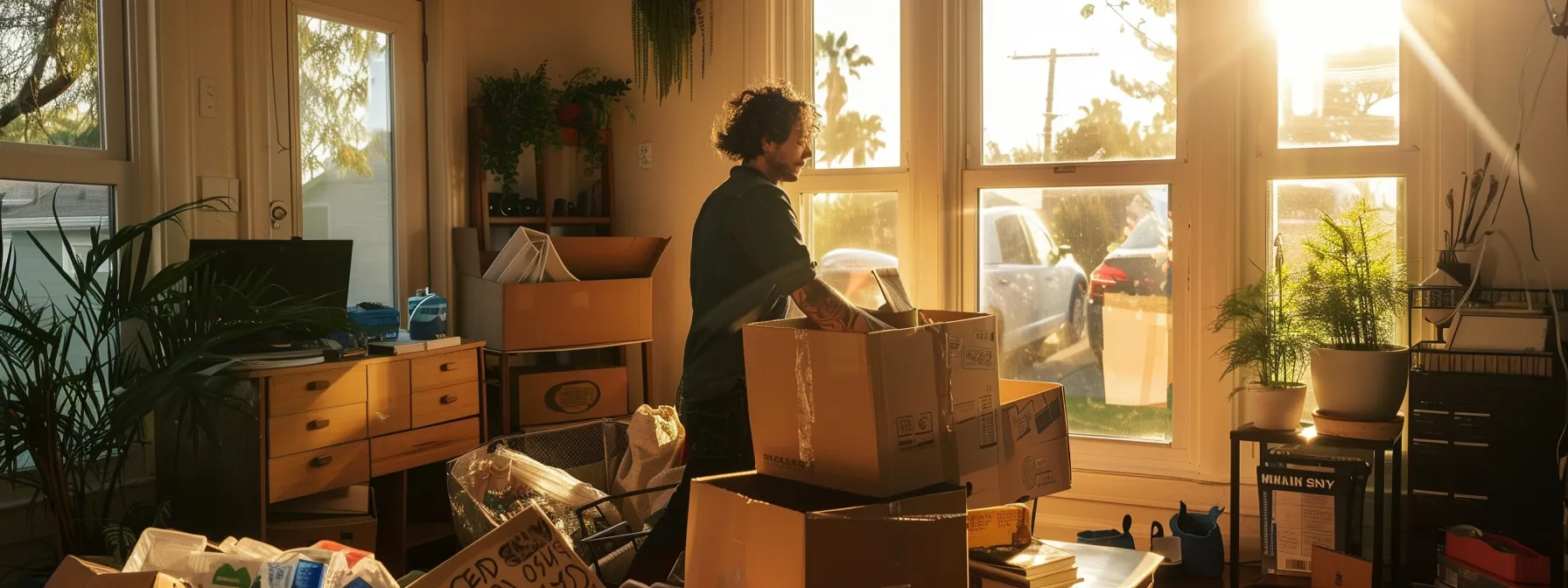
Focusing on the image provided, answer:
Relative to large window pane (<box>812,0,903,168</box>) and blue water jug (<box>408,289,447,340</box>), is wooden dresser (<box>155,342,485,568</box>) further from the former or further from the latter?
large window pane (<box>812,0,903,168</box>)

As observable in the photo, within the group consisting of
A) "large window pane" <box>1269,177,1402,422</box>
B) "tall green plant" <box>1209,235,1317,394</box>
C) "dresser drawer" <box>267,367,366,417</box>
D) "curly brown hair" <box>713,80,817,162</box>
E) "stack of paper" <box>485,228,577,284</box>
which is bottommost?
"dresser drawer" <box>267,367,366,417</box>

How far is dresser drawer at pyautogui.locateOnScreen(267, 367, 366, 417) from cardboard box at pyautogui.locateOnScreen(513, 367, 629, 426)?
79 centimetres

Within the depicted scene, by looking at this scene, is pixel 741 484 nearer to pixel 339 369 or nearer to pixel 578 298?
pixel 339 369

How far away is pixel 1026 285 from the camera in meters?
4.04

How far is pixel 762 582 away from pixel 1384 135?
2.98 meters

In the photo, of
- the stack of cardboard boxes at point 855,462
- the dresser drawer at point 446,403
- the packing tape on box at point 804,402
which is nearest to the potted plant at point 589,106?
the dresser drawer at point 446,403

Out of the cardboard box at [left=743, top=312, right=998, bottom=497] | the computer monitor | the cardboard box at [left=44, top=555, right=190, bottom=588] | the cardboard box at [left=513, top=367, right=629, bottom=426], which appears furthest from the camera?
the cardboard box at [left=513, top=367, right=629, bottom=426]

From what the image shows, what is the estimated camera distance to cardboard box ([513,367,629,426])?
12.9 ft

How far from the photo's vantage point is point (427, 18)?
13.8 feet

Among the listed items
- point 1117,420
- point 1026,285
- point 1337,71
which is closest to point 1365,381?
point 1117,420

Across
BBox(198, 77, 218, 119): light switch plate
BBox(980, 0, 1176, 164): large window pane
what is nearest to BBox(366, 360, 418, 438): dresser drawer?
BBox(198, 77, 218, 119): light switch plate


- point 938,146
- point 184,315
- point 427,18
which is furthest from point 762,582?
point 427,18

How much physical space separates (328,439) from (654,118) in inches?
80.6

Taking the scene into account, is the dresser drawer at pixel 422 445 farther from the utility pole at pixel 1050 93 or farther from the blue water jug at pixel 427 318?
the utility pole at pixel 1050 93
